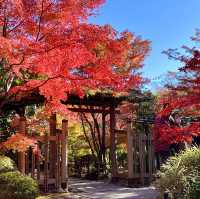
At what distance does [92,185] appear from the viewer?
48.3 feet

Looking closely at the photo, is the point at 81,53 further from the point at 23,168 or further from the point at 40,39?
the point at 23,168

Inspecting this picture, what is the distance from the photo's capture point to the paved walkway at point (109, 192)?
11625mm

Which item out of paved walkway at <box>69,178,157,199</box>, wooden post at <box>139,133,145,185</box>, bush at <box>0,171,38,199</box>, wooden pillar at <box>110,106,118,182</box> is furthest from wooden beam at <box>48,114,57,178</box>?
bush at <box>0,171,38,199</box>

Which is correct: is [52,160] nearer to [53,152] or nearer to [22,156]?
[53,152]

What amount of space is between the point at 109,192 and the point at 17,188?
4276 millimetres

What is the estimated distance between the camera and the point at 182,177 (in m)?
8.10

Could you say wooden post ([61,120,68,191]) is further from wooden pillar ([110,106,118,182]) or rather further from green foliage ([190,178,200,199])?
green foliage ([190,178,200,199])

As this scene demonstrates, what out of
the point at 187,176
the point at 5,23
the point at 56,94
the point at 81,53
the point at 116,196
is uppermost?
the point at 5,23

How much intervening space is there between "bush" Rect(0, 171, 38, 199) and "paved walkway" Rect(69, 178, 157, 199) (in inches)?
117

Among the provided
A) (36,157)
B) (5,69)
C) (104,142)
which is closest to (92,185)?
(36,157)

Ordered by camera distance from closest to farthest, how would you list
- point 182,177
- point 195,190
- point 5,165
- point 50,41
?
1. point 195,190
2. point 182,177
3. point 50,41
4. point 5,165

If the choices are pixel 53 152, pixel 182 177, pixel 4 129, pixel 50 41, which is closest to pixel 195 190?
pixel 182 177

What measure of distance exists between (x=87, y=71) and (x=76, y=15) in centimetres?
186

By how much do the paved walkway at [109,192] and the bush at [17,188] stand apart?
9.77 ft
